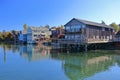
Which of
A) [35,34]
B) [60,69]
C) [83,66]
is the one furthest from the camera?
[35,34]

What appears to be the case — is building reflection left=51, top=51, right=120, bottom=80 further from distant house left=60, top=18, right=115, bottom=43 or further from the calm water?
distant house left=60, top=18, right=115, bottom=43

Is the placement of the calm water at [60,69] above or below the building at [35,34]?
below

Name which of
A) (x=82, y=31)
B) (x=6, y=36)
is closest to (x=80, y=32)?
(x=82, y=31)

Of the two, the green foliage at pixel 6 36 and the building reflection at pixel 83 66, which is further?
the green foliage at pixel 6 36

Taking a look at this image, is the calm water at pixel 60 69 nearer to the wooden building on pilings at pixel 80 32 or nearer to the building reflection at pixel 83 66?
the building reflection at pixel 83 66

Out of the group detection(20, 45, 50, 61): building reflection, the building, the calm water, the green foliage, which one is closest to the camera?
the calm water

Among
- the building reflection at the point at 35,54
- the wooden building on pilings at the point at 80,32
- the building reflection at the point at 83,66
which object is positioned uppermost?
the wooden building on pilings at the point at 80,32

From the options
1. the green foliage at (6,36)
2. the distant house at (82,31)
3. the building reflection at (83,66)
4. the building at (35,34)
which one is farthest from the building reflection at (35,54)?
the green foliage at (6,36)

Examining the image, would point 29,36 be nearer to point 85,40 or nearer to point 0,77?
point 85,40

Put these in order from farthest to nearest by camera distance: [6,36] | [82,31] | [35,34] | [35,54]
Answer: [6,36]
[35,34]
[82,31]
[35,54]

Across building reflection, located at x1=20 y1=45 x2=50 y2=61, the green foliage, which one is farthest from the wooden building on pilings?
the green foliage

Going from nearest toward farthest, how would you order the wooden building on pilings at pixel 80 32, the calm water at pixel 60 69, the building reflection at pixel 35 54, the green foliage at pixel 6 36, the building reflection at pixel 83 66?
the calm water at pixel 60 69, the building reflection at pixel 83 66, the building reflection at pixel 35 54, the wooden building on pilings at pixel 80 32, the green foliage at pixel 6 36

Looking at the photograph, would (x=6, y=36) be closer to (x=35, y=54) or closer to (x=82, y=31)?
(x=35, y=54)

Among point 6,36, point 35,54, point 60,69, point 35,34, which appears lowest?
point 60,69
